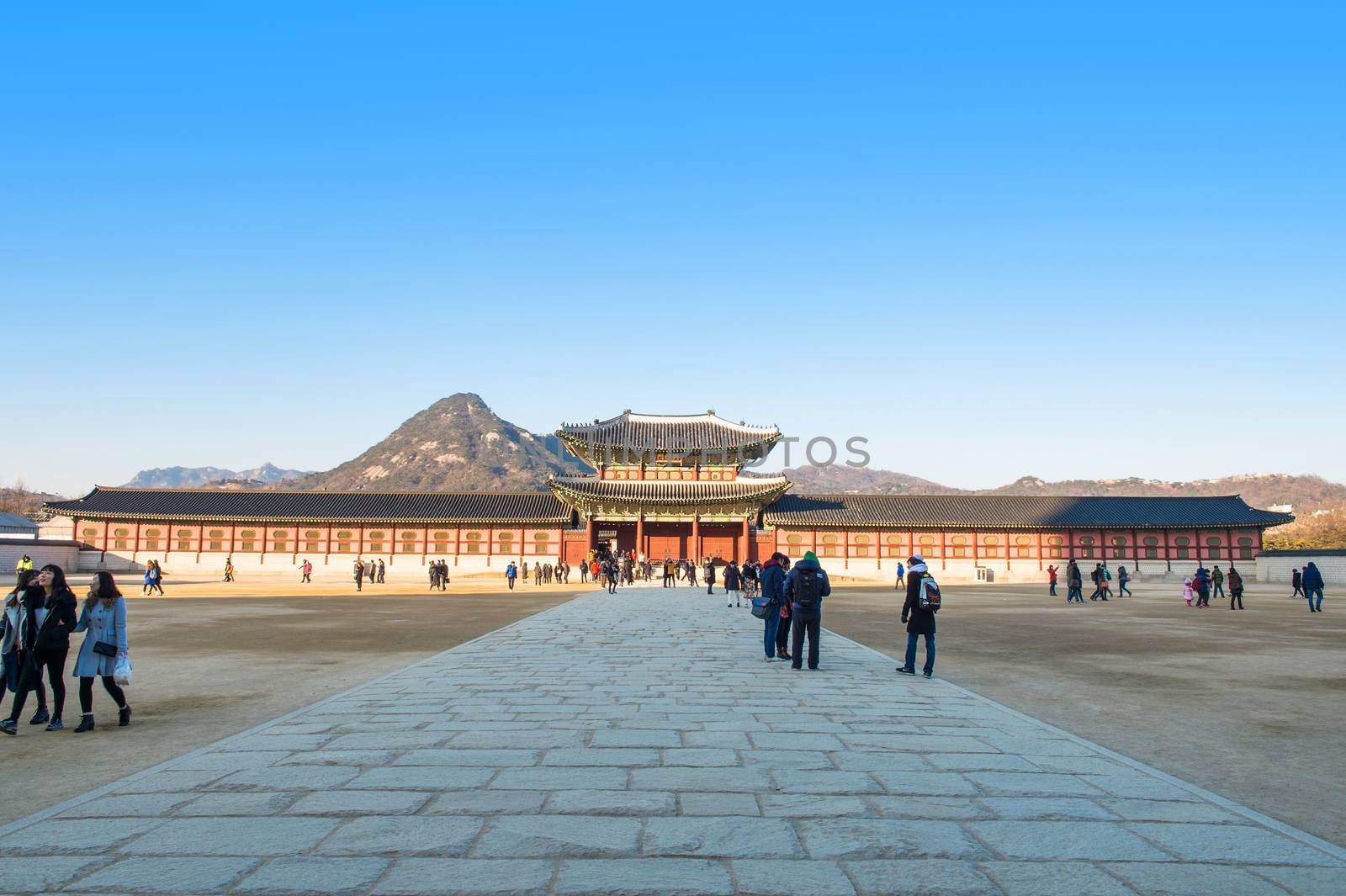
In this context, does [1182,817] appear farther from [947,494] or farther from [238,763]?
[947,494]

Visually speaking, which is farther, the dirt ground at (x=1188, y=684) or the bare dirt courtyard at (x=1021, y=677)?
the bare dirt courtyard at (x=1021, y=677)

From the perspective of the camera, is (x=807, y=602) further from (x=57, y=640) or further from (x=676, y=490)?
(x=676, y=490)

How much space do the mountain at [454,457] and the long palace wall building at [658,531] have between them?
7763 centimetres

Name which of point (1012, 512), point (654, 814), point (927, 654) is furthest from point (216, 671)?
point (1012, 512)

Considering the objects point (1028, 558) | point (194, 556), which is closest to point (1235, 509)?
point (1028, 558)

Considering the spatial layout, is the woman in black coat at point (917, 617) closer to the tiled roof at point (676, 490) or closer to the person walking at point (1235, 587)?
the person walking at point (1235, 587)

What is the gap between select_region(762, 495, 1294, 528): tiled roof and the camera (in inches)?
1844

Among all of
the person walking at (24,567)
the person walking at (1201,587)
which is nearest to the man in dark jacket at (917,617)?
the person walking at (24,567)

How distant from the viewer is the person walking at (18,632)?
772 cm

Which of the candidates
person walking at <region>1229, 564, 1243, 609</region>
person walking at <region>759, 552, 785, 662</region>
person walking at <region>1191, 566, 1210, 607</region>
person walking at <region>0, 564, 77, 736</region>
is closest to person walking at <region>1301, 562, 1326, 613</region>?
person walking at <region>1229, 564, 1243, 609</region>

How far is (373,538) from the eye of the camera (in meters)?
47.6

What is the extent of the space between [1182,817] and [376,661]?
1069cm

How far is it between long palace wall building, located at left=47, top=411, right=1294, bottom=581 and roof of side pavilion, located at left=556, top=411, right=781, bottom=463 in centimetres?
122

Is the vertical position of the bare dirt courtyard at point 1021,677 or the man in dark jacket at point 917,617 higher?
the man in dark jacket at point 917,617
